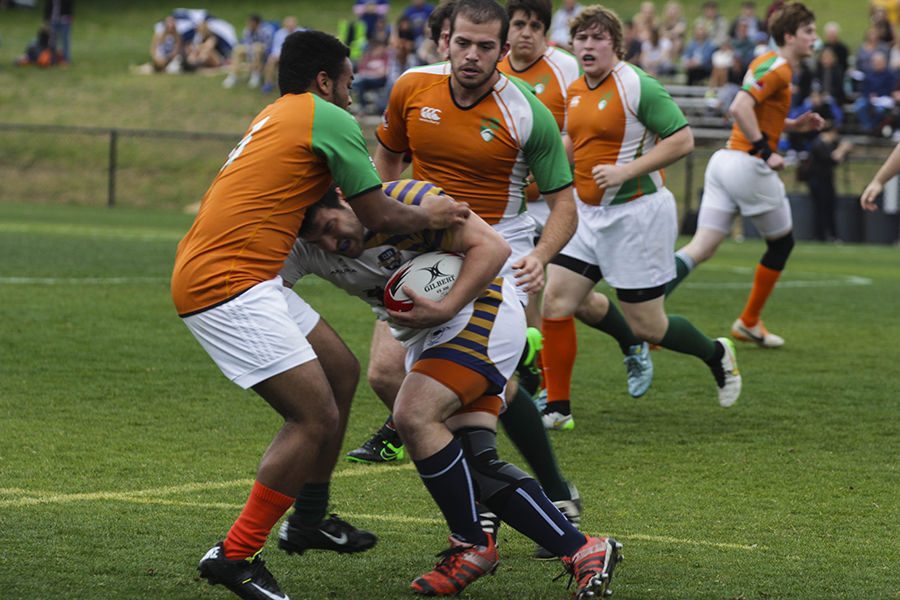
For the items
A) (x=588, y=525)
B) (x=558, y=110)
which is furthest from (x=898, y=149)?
(x=588, y=525)

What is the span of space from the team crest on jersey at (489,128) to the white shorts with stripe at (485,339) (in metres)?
1.22

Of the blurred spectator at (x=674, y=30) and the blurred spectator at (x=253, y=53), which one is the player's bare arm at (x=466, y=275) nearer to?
the blurred spectator at (x=674, y=30)

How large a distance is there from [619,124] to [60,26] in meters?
34.8

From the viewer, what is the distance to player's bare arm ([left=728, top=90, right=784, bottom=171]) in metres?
10.7

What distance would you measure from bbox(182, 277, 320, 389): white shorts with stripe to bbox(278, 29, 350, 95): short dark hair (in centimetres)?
70

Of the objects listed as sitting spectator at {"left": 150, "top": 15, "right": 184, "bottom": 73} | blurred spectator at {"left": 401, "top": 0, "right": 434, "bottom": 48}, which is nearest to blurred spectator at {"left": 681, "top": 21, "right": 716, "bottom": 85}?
blurred spectator at {"left": 401, "top": 0, "right": 434, "bottom": 48}

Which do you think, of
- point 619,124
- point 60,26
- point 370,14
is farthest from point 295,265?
point 60,26

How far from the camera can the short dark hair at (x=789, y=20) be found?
35.1 ft

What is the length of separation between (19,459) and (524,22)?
3.42 metres

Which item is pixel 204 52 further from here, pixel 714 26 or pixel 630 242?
pixel 630 242

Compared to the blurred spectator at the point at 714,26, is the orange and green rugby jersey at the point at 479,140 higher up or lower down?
higher up

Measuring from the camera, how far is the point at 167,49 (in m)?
39.2

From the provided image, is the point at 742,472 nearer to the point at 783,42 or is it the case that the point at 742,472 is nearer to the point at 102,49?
the point at 783,42

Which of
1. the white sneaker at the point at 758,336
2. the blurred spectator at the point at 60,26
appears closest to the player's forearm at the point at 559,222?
the white sneaker at the point at 758,336
